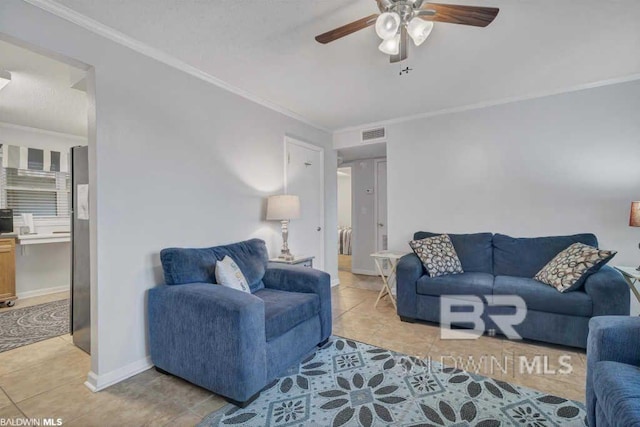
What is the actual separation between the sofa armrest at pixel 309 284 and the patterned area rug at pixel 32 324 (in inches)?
86.3

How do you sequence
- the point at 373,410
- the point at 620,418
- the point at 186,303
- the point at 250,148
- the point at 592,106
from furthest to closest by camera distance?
the point at 250,148, the point at 592,106, the point at 186,303, the point at 373,410, the point at 620,418

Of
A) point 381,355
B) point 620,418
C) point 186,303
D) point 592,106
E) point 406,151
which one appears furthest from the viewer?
point 406,151

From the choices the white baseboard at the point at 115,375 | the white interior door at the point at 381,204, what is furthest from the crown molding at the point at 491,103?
the white baseboard at the point at 115,375

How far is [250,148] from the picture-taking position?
319 centimetres

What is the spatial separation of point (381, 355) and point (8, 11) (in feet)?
10.6

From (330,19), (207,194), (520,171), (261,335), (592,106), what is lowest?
(261,335)

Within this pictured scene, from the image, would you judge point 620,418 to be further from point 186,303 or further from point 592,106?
point 592,106

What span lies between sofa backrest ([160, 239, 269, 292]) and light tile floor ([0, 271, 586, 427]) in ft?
2.33

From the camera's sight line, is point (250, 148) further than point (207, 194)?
Yes

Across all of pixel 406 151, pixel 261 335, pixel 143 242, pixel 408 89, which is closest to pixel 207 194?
pixel 143 242

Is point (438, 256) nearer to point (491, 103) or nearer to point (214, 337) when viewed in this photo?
point (491, 103)

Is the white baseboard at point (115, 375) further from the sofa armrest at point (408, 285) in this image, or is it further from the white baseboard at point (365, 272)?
the white baseboard at point (365, 272)

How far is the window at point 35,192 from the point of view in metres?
3.97

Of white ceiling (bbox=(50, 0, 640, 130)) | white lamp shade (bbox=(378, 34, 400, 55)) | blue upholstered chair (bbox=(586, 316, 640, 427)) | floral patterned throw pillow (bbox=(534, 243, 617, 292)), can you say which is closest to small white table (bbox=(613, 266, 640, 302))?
floral patterned throw pillow (bbox=(534, 243, 617, 292))
